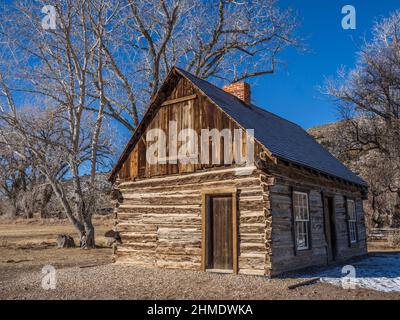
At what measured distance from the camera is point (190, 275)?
464 inches

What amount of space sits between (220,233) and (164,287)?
2.97m

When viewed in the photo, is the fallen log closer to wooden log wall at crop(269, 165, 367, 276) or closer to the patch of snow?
the patch of snow

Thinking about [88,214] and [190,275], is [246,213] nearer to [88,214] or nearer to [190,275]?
[190,275]

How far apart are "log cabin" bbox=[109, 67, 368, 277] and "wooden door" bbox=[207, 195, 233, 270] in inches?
1.2

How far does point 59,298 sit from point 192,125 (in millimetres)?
6936

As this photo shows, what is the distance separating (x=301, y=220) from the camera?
520 inches

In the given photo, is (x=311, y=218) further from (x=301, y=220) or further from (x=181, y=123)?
(x=181, y=123)

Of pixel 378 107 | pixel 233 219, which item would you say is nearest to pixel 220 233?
pixel 233 219

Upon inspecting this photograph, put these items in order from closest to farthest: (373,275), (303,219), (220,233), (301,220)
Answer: (373,275) → (220,233) → (301,220) → (303,219)

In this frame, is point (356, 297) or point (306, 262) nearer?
point (356, 297)

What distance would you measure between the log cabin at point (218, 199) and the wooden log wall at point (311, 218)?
1.3 inches

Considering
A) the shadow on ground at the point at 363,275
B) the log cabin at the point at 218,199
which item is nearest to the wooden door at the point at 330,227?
the log cabin at the point at 218,199

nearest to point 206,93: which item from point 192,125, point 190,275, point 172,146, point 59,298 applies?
point 192,125
